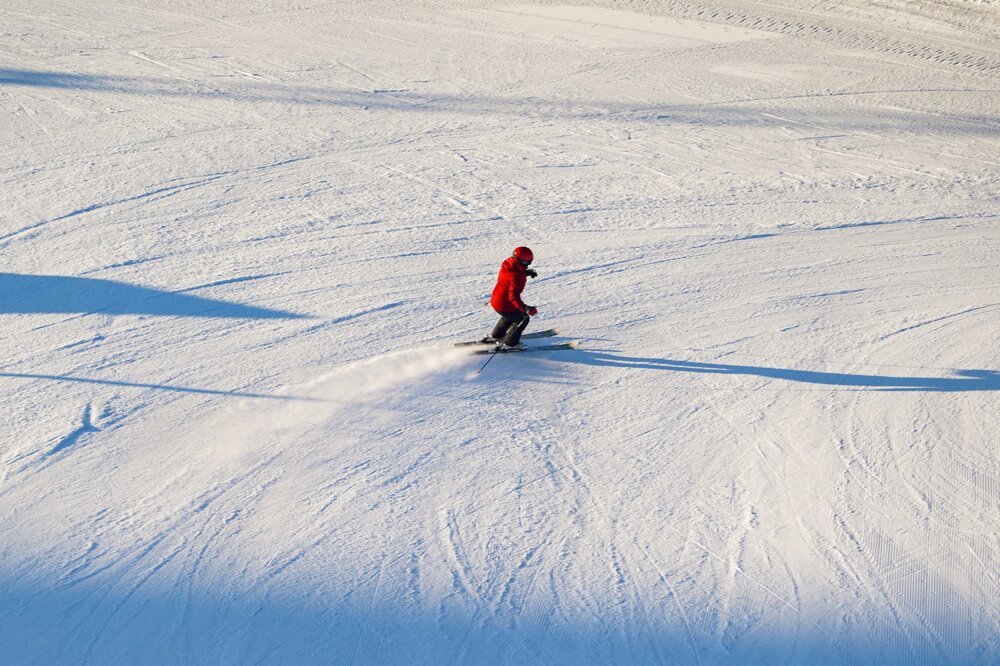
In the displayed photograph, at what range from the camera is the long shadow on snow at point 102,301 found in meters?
8.99

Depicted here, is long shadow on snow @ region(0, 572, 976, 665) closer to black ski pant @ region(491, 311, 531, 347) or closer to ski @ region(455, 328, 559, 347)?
black ski pant @ region(491, 311, 531, 347)

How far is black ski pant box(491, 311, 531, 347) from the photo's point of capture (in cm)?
822

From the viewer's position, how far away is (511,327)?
8.32 metres

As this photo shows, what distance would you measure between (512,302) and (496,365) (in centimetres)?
74

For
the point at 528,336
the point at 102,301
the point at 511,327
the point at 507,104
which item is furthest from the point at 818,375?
the point at 507,104

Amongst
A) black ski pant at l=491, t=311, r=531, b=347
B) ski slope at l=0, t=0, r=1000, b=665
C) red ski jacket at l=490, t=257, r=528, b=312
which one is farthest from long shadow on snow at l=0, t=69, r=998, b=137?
red ski jacket at l=490, t=257, r=528, b=312

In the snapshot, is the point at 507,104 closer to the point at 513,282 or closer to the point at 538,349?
the point at 538,349

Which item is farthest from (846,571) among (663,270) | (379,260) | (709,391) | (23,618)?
(379,260)

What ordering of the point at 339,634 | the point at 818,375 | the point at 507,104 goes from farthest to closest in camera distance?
the point at 507,104 < the point at 818,375 < the point at 339,634

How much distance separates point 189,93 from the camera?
49.1 ft

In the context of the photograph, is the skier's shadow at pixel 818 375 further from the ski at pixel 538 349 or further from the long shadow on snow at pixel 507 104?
the long shadow on snow at pixel 507 104

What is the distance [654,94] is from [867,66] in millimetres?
4123

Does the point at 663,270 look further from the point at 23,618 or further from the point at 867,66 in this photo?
the point at 867,66

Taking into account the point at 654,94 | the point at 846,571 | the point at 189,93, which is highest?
the point at 654,94
